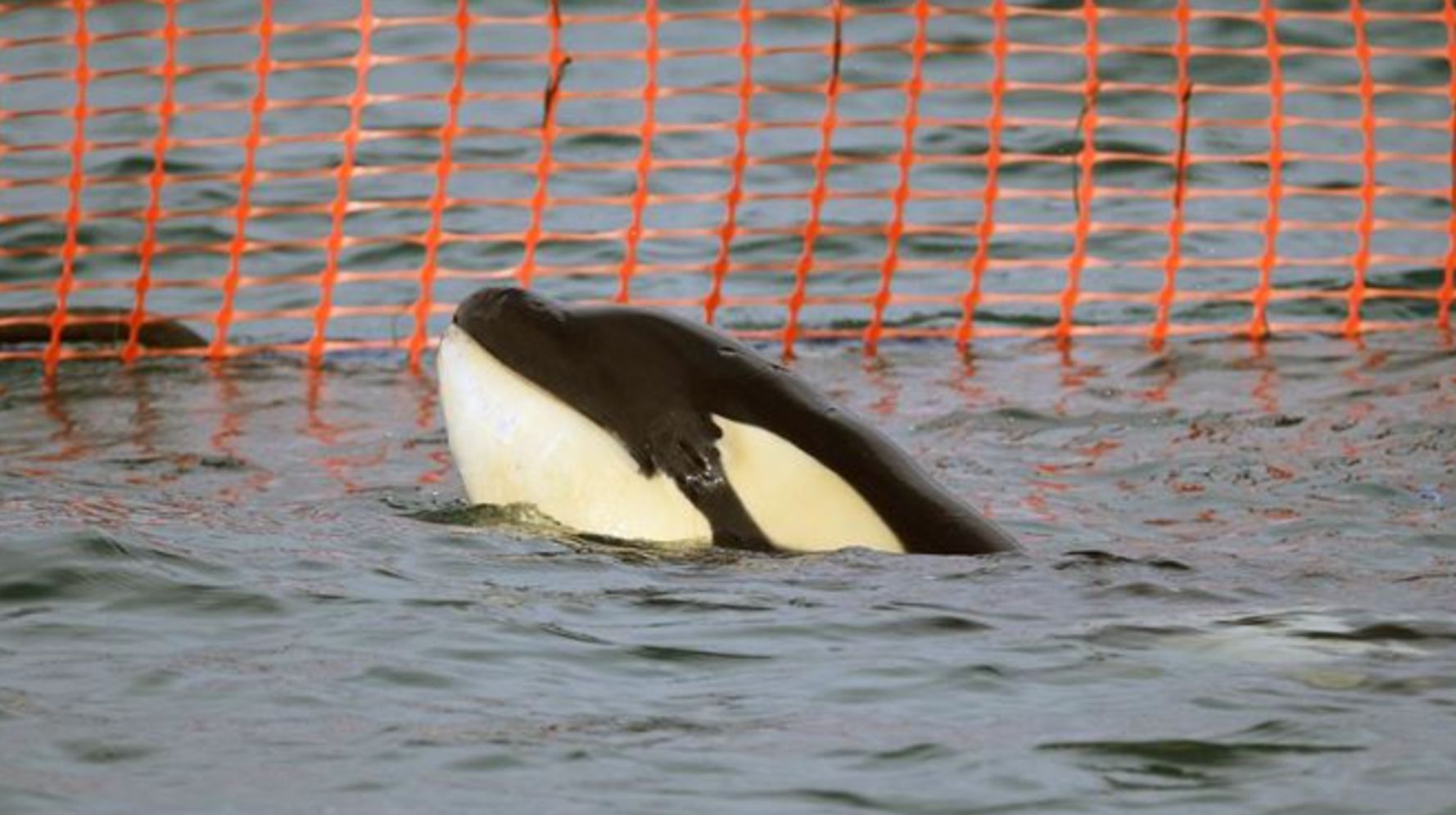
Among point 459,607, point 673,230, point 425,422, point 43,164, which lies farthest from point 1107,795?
point 43,164

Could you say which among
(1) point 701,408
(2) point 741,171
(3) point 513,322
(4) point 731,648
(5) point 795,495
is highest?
(2) point 741,171

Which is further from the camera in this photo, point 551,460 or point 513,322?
point 513,322

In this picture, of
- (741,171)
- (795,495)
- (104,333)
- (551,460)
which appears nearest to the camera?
(795,495)

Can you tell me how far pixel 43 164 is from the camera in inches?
609

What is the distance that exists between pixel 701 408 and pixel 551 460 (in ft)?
1.20

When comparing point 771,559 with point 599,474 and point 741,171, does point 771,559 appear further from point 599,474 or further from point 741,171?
point 741,171

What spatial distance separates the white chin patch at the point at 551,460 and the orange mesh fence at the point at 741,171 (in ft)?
14.6

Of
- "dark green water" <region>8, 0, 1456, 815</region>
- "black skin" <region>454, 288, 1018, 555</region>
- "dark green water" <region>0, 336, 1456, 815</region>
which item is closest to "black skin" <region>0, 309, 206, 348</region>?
"dark green water" <region>8, 0, 1456, 815</region>

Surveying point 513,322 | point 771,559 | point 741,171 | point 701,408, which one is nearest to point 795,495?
point 771,559

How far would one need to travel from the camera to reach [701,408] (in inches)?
288

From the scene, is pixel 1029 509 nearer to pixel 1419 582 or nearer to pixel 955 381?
pixel 1419 582

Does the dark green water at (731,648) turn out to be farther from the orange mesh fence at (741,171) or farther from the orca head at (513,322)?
the orange mesh fence at (741,171)

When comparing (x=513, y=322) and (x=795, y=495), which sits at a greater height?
(x=513, y=322)

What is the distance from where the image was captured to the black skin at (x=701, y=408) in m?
7.26
